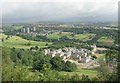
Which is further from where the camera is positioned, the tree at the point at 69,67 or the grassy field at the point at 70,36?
the grassy field at the point at 70,36

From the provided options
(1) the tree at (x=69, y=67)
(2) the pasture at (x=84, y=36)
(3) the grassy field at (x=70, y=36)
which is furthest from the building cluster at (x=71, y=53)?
(1) the tree at (x=69, y=67)

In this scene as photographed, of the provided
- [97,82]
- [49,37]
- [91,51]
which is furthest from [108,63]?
[49,37]

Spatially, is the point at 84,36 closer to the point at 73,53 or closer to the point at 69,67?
the point at 73,53

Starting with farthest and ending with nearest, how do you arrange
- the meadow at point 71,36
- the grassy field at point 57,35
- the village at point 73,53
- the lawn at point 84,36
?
the grassy field at point 57,35 → the meadow at point 71,36 → the lawn at point 84,36 → the village at point 73,53

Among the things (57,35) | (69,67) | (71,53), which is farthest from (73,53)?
(69,67)

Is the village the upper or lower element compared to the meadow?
lower

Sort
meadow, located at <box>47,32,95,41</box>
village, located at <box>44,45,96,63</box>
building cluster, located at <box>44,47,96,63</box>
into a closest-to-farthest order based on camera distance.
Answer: village, located at <box>44,45,96,63</box>
building cluster, located at <box>44,47,96,63</box>
meadow, located at <box>47,32,95,41</box>

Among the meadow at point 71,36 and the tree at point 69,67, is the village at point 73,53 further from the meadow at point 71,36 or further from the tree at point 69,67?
the tree at point 69,67

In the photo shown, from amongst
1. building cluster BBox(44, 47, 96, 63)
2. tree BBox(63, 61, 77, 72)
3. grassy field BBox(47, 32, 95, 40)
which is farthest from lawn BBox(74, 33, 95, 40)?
tree BBox(63, 61, 77, 72)

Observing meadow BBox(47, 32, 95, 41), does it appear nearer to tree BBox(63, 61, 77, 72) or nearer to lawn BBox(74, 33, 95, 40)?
lawn BBox(74, 33, 95, 40)

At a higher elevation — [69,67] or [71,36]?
[71,36]

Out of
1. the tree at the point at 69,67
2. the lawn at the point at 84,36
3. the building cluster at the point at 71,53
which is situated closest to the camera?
the tree at the point at 69,67

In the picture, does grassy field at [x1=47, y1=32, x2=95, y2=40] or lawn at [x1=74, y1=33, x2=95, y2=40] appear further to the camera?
grassy field at [x1=47, y1=32, x2=95, y2=40]
